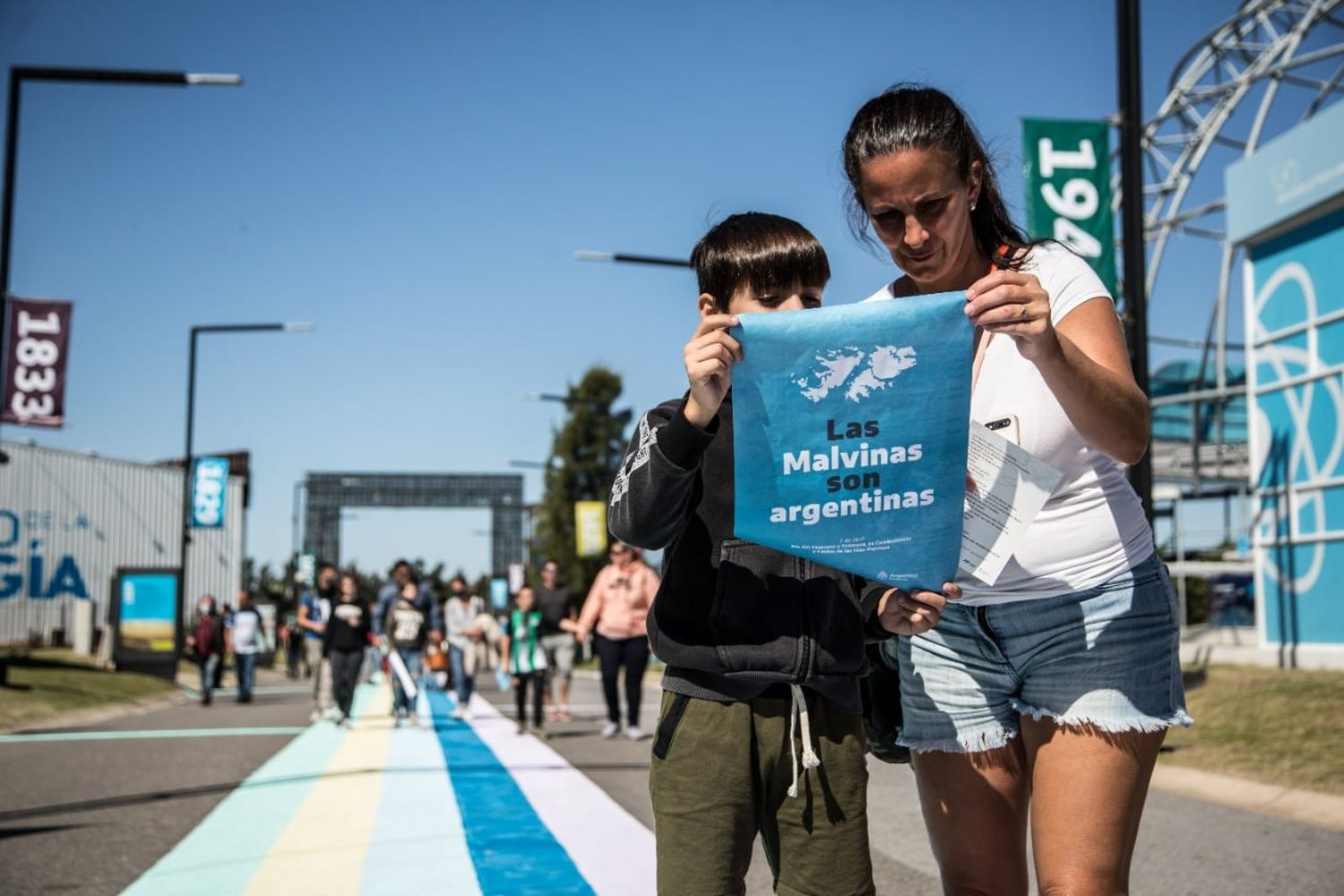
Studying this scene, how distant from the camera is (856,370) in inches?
91.0

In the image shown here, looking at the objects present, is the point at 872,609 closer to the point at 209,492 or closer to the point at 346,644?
the point at 346,644

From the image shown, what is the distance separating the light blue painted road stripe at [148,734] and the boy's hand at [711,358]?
12368 millimetres

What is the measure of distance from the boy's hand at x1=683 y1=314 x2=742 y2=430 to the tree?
5792 centimetres

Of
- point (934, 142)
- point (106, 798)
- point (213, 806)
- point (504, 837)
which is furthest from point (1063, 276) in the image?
point (106, 798)

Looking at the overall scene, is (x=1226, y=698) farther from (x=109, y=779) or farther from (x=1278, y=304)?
(x=109, y=779)

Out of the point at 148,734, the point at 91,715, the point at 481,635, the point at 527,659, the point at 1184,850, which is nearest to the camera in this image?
the point at 1184,850

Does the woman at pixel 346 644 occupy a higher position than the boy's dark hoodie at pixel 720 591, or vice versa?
the boy's dark hoodie at pixel 720 591

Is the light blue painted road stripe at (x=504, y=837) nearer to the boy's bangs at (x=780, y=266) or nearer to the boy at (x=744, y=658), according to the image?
the boy at (x=744, y=658)

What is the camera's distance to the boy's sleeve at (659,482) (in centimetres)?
243

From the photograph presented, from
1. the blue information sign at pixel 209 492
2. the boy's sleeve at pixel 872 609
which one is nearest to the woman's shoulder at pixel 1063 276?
the boy's sleeve at pixel 872 609

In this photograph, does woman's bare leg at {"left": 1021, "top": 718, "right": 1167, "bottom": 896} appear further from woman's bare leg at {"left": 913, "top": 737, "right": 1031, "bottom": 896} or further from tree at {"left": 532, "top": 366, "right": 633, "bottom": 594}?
tree at {"left": 532, "top": 366, "right": 633, "bottom": 594}

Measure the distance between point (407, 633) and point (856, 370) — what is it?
13195 mm

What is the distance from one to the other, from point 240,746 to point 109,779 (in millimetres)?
2930

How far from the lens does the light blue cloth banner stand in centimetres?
230
